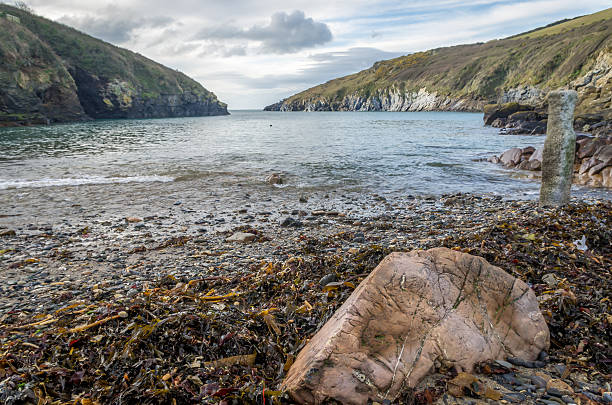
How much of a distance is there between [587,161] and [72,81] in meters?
102

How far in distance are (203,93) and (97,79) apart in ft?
210

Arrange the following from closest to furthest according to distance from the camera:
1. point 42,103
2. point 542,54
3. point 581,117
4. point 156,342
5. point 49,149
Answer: point 156,342 → point 49,149 → point 581,117 → point 42,103 → point 542,54

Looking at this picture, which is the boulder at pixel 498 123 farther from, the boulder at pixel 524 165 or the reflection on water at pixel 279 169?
the boulder at pixel 524 165

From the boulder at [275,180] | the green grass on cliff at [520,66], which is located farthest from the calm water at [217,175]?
the green grass on cliff at [520,66]

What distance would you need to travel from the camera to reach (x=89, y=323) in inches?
149

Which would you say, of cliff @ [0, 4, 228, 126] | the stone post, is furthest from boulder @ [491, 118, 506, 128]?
cliff @ [0, 4, 228, 126]

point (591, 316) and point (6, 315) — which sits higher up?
point (591, 316)

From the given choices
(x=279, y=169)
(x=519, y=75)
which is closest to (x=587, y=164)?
(x=279, y=169)

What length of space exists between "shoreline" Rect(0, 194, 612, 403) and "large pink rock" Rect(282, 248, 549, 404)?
0.76ft

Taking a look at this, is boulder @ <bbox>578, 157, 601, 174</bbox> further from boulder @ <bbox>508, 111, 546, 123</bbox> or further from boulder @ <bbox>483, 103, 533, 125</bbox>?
boulder @ <bbox>483, 103, 533, 125</bbox>

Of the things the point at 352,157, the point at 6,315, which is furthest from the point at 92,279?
the point at 352,157

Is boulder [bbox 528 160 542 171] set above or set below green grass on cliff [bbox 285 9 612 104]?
below

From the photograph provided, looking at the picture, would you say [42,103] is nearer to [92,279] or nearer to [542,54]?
[92,279]

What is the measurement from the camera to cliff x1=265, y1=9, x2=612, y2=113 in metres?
64.6
